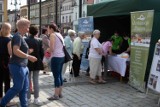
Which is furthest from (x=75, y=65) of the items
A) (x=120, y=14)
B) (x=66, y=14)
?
(x=66, y=14)

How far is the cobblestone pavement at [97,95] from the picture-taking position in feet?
23.7

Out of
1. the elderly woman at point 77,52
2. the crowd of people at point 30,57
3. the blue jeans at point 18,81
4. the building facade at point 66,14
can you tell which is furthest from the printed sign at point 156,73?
the building facade at point 66,14

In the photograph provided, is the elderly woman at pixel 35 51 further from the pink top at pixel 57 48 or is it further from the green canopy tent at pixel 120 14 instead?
the green canopy tent at pixel 120 14

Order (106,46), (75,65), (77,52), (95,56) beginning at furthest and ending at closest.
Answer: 1. (75,65)
2. (77,52)
3. (106,46)
4. (95,56)

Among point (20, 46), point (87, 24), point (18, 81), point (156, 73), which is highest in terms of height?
point (87, 24)

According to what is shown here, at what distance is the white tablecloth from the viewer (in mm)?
9734

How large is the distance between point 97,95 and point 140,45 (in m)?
1.84

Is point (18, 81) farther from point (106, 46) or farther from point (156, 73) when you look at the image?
point (106, 46)

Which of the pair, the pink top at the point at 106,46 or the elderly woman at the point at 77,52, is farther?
the elderly woman at the point at 77,52

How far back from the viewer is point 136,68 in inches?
348

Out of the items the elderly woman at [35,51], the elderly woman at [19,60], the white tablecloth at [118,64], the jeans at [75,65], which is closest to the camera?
the elderly woman at [19,60]

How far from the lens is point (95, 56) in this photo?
959 cm

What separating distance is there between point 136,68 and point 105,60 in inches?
79.5

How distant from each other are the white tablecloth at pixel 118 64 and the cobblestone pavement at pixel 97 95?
16.1 inches
